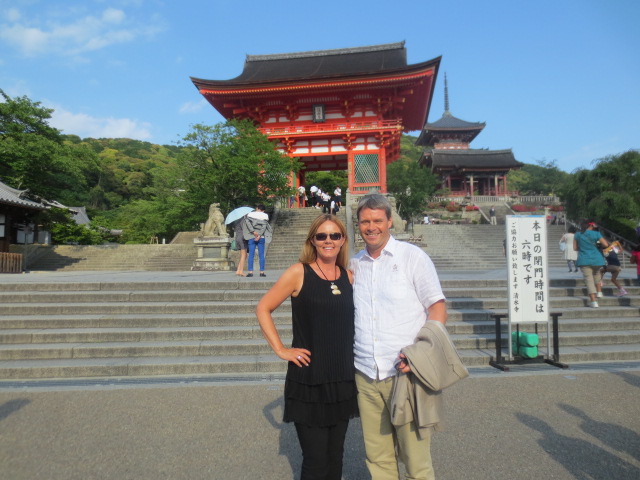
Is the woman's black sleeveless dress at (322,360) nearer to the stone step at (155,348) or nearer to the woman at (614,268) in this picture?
the stone step at (155,348)

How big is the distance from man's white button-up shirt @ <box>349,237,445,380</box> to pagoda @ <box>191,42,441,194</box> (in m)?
18.7

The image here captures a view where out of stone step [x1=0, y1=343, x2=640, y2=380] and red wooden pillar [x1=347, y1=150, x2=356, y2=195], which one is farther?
red wooden pillar [x1=347, y1=150, x2=356, y2=195]

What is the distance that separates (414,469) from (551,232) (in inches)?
834

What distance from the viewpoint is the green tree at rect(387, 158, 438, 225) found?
24484 millimetres

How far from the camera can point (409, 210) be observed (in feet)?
81.7

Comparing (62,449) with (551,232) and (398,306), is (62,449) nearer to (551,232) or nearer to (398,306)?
(398,306)

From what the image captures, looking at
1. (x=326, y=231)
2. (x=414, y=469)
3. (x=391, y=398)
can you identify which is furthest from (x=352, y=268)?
(x=414, y=469)

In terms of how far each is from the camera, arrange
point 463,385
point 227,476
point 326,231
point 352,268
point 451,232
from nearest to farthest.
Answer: point 326,231, point 352,268, point 227,476, point 463,385, point 451,232

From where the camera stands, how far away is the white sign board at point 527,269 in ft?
15.9

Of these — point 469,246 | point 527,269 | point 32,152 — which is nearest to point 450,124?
point 469,246

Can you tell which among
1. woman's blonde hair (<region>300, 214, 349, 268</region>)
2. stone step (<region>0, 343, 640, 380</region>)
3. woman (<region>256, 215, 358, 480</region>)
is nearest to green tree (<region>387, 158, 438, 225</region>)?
stone step (<region>0, 343, 640, 380</region>)

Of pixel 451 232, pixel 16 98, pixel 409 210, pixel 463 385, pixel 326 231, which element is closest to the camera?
pixel 326 231

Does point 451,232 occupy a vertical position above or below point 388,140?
below

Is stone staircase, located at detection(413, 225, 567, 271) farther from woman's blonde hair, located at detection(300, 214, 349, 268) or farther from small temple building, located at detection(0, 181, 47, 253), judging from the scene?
small temple building, located at detection(0, 181, 47, 253)
